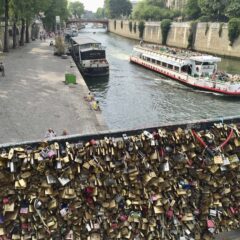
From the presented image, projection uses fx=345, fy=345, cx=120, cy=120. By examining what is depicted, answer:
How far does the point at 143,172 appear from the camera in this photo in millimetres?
5953

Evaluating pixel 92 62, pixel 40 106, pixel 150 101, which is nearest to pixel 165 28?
pixel 92 62

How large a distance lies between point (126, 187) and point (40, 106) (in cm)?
1633

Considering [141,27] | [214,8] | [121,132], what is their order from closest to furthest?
[121,132], [214,8], [141,27]

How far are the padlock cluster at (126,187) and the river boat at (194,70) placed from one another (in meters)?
26.8

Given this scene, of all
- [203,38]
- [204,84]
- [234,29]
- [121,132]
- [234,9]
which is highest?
[234,9]

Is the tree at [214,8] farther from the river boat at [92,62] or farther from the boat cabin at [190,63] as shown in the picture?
the river boat at [92,62]

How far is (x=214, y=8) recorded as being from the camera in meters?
74.4

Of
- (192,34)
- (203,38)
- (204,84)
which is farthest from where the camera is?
(192,34)

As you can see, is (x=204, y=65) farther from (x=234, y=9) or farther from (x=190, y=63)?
(x=234, y=9)

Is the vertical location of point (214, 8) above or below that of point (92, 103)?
above

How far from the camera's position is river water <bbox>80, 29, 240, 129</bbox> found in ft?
83.8

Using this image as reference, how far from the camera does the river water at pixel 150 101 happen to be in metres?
25.5

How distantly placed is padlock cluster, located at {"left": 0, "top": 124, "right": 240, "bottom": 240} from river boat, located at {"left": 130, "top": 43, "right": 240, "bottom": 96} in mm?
26797

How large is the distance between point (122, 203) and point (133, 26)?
352 feet
